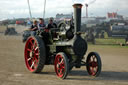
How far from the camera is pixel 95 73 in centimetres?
634

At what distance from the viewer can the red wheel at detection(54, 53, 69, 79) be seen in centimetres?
586

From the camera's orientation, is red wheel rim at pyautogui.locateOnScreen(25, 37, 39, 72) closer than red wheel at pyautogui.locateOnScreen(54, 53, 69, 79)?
No

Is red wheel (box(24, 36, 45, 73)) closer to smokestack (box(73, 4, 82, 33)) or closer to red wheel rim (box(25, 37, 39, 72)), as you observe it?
red wheel rim (box(25, 37, 39, 72))

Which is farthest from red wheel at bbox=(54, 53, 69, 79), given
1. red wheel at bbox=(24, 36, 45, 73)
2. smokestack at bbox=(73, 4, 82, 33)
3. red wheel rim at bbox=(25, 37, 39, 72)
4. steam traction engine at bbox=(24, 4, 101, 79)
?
red wheel rim at bbox=(25, 37, 39, 72)

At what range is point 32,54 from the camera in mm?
7332

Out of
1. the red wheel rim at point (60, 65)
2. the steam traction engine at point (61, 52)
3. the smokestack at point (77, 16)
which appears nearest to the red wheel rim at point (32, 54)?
the steam traction engine at point (61, 52)

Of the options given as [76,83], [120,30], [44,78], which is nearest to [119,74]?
[76,83]

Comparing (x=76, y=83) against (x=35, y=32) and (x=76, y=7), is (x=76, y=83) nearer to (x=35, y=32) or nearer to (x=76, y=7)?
(x=76, y=7)

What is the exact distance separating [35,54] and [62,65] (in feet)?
4.41

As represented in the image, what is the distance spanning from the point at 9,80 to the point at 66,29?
84.8 inches

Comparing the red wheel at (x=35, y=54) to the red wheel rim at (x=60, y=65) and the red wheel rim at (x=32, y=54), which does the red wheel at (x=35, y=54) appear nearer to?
the red wheel rim at (x=32, y=54)

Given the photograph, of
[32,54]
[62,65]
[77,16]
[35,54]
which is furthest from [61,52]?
[32,54]

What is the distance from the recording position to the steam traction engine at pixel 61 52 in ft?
20.4

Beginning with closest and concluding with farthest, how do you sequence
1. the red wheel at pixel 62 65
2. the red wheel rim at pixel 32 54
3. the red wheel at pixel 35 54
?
the red wheel at pixel 62 65 → the red wheel at pixel 35 54 → the red wheel rim at pixel 32 54
